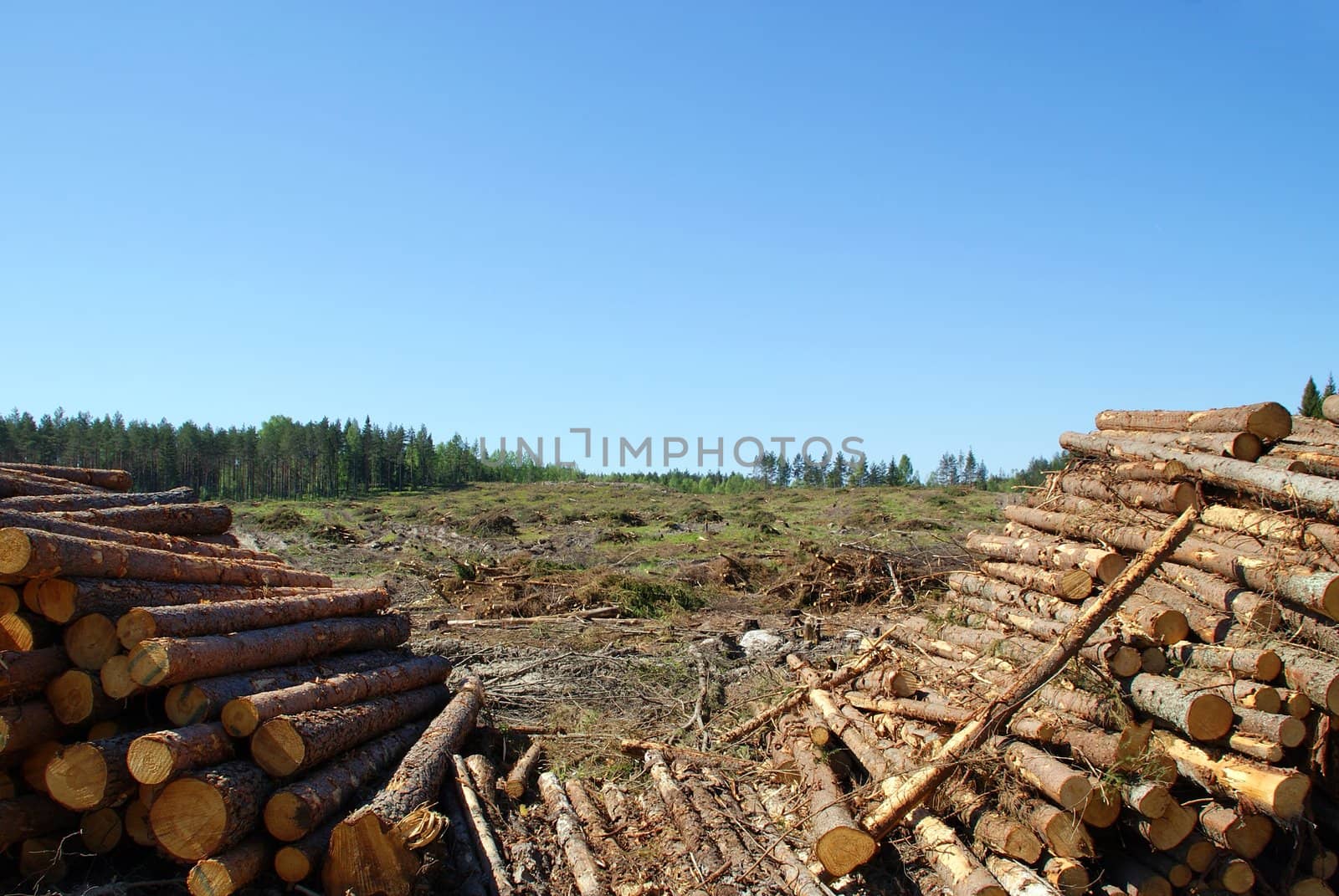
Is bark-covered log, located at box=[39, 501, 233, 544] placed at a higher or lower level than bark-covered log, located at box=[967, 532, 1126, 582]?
higher

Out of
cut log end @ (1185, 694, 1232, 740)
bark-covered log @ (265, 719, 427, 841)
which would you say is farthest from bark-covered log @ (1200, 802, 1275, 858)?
bark-covered log @ (265, 719, 427, 841)

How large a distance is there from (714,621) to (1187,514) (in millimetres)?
10191

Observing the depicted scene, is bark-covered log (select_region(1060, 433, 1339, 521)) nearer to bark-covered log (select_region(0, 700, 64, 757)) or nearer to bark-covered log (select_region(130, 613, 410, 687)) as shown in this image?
bark-covered log (select_region(130, 613, 410, 687))

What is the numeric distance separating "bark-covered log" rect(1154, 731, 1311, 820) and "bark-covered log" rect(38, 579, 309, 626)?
7.64 m

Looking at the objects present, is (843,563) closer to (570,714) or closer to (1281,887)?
(570,714)

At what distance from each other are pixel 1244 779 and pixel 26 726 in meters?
8.19

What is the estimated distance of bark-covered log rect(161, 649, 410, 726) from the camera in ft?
18.8

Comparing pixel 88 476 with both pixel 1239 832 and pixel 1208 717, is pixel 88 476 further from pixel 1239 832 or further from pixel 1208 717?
pixel 1239 832

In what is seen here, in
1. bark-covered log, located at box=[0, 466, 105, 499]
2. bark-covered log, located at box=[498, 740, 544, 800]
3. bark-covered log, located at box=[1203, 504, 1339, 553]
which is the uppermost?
bark-covered log, located at box=[0, 466, 105, 499]

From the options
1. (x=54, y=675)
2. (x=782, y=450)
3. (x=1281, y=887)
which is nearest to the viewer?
(x=1281, y=887)

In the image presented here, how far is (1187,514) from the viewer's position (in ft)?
21.6

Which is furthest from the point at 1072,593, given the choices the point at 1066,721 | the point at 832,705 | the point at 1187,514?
the point at 832,705

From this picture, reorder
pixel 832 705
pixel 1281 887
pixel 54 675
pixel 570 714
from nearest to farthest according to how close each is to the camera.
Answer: pixel 1281 887, pixel 54 675, pixel 832 705, pixel 570 714

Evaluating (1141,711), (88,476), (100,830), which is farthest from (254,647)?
(1141,711)
